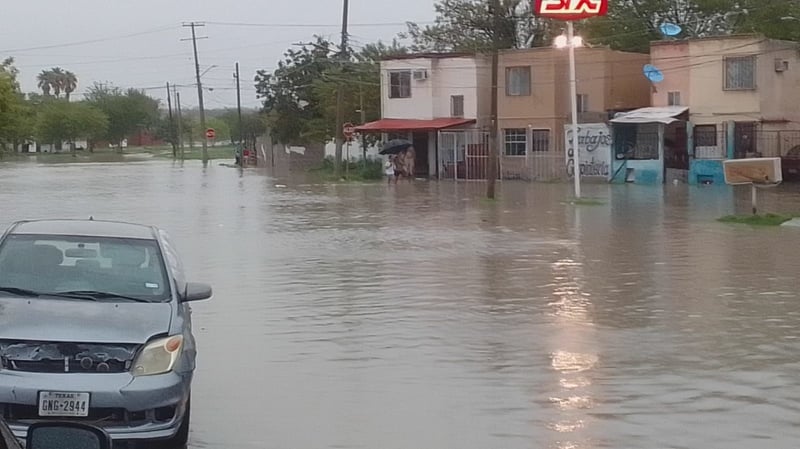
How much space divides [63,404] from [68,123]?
5678 inches

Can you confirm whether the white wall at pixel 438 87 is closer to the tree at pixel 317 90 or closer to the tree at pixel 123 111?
the tree at pixel 317 90

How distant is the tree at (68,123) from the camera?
147250mm

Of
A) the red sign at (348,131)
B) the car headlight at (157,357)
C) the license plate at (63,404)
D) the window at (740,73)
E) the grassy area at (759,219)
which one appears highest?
the window at (740,73)

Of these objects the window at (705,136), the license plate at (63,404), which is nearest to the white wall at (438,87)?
the window at (705,136)

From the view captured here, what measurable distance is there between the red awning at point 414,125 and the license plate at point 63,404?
52.1 metres

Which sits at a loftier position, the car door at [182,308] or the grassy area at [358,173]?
the car door at [182,308]

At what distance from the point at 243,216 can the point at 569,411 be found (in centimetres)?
2423

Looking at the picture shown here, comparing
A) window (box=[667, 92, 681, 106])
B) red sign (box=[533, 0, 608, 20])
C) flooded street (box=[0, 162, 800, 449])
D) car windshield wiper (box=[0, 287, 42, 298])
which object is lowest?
flooded street (box=[0, 162, 800, 449])

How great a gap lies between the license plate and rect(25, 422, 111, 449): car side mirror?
793 mm

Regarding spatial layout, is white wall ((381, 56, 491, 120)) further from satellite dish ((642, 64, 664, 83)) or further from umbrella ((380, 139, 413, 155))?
satellite dish ((642, 64, 664, 83))

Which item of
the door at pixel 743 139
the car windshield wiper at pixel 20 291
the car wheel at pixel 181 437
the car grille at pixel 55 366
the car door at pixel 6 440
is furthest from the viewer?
the door at pixel 743 139

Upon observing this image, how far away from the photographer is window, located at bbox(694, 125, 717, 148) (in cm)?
5241

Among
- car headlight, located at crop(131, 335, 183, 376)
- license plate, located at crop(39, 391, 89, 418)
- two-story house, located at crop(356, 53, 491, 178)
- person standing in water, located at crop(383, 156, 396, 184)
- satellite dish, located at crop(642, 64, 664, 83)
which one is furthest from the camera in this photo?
two-story house, located at crop(356, 53, 491, 178)

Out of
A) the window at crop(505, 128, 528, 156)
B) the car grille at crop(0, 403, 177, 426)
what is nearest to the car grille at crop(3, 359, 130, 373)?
the car grille at crop(0, 403, 177, 426)
